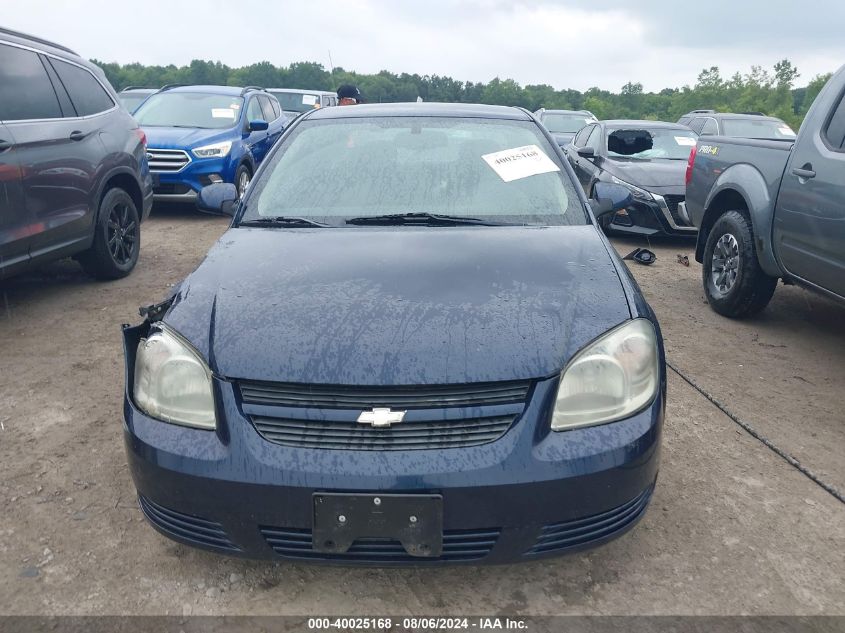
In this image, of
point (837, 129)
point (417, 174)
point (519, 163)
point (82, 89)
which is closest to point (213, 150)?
point (82, 89)

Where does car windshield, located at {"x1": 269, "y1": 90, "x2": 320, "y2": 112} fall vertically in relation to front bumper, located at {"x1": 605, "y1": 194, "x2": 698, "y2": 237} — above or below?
above

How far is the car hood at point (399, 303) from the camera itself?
6.23ft

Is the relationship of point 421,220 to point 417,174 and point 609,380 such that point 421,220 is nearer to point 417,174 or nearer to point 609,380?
point 417,174

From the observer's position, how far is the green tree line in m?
39.8

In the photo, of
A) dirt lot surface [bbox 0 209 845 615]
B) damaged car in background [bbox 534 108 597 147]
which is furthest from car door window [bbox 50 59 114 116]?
damaged car in background [bbox 534 108 597 147]

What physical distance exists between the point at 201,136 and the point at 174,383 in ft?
24.1

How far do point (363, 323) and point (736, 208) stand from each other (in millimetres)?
3993

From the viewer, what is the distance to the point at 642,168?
7.70 m

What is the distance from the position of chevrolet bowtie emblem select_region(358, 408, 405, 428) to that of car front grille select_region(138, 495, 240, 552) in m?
0.52

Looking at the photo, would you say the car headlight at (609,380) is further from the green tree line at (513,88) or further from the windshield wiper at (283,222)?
the green tree line at (513,88)

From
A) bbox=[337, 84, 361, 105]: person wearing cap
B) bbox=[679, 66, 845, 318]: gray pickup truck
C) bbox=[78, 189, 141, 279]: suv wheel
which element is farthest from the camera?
bbox=[337, 84, 361, 105]: person wearing cap

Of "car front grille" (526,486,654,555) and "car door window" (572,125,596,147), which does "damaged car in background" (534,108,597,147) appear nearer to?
"car door window" (572,125,596,147)

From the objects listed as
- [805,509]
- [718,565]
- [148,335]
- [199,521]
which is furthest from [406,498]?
[805,509]

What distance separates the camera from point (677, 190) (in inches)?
288
